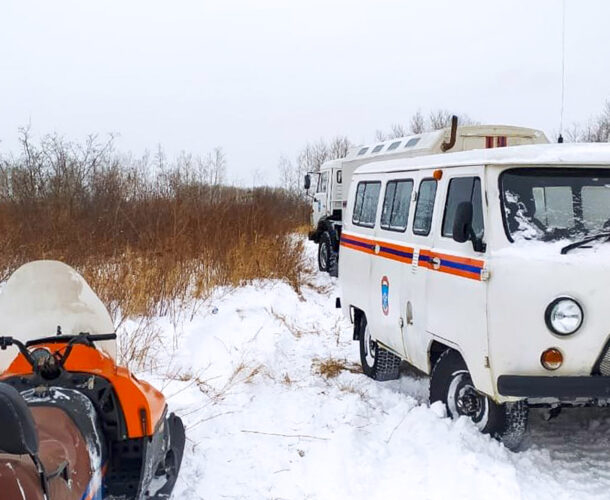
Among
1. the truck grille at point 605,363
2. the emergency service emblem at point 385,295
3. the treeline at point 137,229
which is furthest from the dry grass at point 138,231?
the truck grille at point 605,363

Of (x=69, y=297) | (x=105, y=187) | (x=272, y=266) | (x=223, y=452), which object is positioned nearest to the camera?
(x=69, y=297)

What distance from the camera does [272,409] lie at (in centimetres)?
566

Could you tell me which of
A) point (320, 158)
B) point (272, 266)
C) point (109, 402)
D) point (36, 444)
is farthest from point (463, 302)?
point (320, 158)

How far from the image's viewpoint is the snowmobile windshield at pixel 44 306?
327 cm

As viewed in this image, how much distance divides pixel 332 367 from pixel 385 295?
145cm

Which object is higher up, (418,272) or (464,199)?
(464,199)

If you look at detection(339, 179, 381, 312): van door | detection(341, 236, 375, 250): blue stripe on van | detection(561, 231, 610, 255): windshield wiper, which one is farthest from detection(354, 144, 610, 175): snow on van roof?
detection(339, 179, 381, 312): van door

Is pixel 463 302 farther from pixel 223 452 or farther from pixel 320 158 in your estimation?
pixel 320 158

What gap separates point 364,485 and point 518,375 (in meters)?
1.26

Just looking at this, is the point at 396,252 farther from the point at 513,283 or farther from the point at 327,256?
the point at 327,256

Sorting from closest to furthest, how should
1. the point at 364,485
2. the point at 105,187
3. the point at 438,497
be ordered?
the point at 438,497 < the point at 364,485 < the point at 105,187

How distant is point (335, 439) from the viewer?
4883mm

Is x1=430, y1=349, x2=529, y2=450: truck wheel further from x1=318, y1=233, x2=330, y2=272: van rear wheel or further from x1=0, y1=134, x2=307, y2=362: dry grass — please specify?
x1=318, y1=233, x2=330, y2=272: van rear wheel

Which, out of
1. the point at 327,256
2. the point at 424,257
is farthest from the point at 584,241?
the point at 327,256
